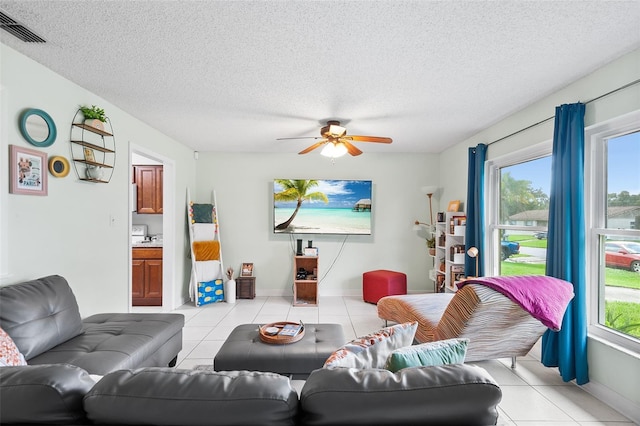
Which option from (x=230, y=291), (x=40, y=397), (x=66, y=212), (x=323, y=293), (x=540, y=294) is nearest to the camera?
(x=40, y=397)

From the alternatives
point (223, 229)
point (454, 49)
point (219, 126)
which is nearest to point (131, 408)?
point (454, 49)

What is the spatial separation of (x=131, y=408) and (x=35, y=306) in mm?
1657

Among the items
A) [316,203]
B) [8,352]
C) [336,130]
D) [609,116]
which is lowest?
[8,352]

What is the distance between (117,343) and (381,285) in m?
3.54

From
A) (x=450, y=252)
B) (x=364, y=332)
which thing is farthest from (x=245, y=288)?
(x=450, y=252)

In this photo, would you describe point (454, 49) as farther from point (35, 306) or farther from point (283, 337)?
point (35, 306)

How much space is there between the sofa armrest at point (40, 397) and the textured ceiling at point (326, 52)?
5.73 ft

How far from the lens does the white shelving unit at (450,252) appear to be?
4.39m

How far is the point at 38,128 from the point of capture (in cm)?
237

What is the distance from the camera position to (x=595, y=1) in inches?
64.9

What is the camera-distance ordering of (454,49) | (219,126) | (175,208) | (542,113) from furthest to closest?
(175,208) → (219,126) → (542,113) → (454,49)

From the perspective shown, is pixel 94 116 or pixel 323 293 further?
pixel 323 293

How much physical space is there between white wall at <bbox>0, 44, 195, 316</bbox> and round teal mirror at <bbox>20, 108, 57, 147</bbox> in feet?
0.12

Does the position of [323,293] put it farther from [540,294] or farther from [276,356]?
[540,294]
